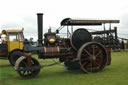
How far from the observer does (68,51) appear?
6754 millimetres

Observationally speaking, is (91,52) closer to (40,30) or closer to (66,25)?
(66,25)

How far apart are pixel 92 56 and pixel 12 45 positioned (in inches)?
200

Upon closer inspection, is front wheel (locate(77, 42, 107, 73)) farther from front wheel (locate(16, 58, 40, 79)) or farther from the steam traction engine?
front wheel (locate(16, 58, 40, 79))

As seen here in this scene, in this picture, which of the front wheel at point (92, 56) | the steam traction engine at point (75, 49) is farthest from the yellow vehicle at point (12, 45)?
the front wheel at point (92, 56)

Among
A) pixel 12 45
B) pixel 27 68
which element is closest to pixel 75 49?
pixel 27 68

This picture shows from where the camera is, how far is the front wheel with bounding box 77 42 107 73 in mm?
6689

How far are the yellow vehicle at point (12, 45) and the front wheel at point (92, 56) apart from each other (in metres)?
4.45

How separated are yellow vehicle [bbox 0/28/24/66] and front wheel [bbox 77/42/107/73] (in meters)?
4.45

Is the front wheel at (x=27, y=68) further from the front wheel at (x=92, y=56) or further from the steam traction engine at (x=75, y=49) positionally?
the front wheel at (x=92, y=56)

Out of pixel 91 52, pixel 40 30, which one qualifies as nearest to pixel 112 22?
pixel 91 52

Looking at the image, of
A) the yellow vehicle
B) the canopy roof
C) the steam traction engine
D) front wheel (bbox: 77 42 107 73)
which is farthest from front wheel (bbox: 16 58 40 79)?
the yellow vehicle

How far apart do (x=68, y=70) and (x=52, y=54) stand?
1.38 m

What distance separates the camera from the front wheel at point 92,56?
6689mm

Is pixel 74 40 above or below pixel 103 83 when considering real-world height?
above
